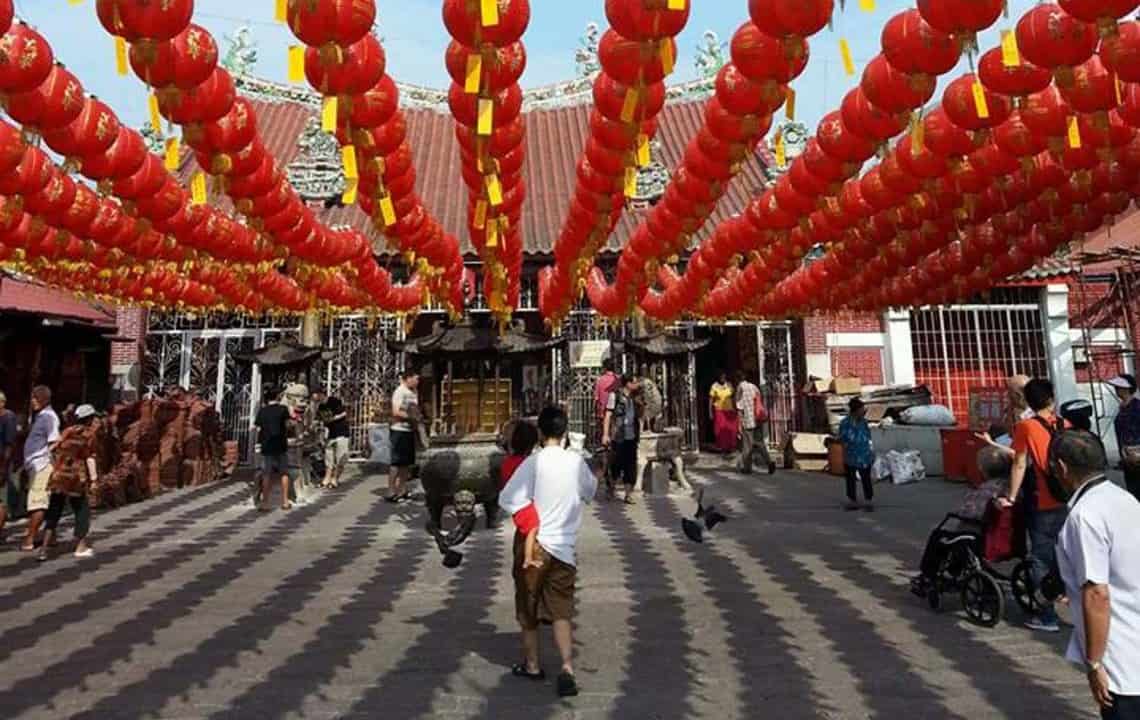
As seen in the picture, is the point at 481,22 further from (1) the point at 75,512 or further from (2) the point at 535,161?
(2) the point at 535,161

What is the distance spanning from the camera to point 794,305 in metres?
10.2

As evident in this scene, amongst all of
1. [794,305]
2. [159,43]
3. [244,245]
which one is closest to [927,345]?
[794,305]

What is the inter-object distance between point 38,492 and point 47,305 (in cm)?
809

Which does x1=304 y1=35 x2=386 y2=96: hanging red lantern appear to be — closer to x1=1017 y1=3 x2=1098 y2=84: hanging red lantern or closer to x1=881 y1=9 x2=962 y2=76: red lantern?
x1=881 y1=9 x2=962 y2=76: red lantern

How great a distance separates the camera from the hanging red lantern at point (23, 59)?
11.8ft

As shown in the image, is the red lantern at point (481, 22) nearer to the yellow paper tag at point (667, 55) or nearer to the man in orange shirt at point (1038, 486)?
the yellow paper tag at point (667, 55)

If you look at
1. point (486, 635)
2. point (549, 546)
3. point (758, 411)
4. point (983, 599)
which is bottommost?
point (486, 635)

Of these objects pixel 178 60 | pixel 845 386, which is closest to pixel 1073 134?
pixel 178 60

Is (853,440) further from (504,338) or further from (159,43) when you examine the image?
(159,43)

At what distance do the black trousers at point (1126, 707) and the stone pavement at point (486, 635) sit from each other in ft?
4.11

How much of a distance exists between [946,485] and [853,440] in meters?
3.53

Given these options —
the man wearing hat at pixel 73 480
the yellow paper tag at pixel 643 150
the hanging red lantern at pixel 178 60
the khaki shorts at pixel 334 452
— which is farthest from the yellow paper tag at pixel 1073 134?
the khaki shorts at pixel 334 452

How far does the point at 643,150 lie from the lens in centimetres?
456

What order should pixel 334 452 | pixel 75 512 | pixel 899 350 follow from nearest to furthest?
pixel 75 512 → pixel 334 452 → pixel 899 350
